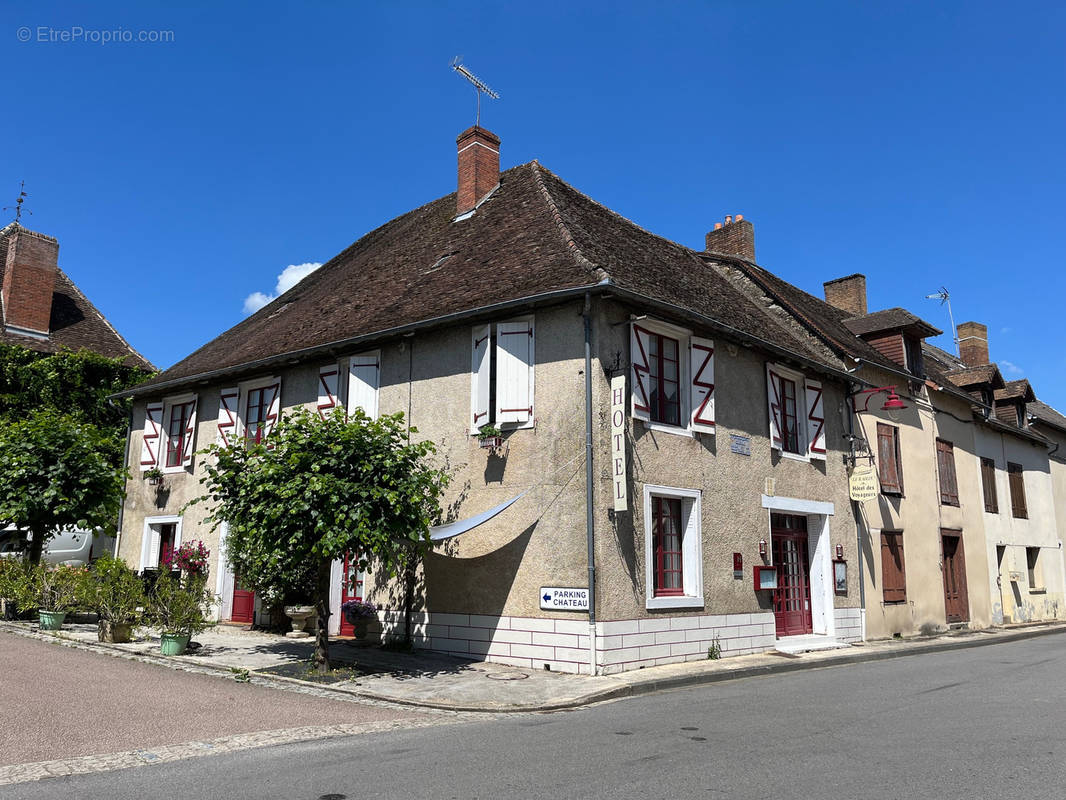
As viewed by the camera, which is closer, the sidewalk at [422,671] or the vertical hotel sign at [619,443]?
the sidewalk at [422,671]

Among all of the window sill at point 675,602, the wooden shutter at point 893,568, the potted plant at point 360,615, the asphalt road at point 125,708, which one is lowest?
the asphalt road at point 125,708

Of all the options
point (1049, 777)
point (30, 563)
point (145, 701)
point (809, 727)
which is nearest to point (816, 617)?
point (809, 727)

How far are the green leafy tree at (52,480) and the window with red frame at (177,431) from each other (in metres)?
1.44

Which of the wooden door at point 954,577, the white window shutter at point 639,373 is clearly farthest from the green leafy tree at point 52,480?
the wooden door at point 954,577

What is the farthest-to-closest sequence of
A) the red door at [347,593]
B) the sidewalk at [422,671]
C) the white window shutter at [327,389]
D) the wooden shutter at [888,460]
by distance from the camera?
the wooden shutter at [888,460], the white window shutter at [327,389], the red door at [347,593], the sidewalk at [422,671]

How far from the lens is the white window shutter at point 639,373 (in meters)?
11.8

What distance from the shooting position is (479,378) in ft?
41.0

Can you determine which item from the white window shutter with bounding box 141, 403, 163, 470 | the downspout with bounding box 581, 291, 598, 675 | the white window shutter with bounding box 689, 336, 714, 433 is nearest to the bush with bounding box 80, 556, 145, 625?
the white window shutter with bounding box 141, 403, 163, 470

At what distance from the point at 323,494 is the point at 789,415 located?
890 centimetres

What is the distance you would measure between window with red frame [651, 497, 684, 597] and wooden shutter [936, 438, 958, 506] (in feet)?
34.0

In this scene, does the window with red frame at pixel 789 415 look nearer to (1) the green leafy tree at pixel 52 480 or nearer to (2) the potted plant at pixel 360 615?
(2) the potted plant at pixel 360 615

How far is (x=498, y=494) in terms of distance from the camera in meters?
12.0

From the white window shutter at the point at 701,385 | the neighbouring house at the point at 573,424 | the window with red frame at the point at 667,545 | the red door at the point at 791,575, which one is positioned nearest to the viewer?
the neighbouring house at the point at 573,424

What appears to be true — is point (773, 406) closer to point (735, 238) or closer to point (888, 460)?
point (888, 460)
